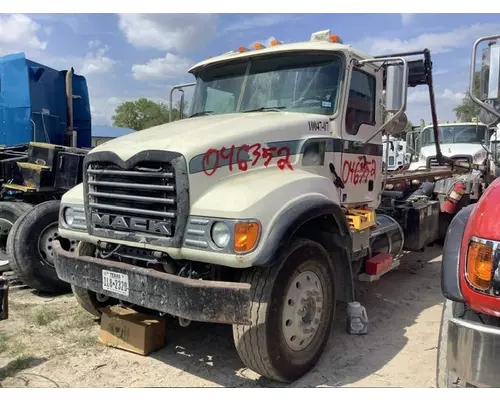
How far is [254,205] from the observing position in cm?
315

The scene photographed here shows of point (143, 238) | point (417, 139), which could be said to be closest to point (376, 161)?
point (143, 238)

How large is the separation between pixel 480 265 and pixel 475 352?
42cm

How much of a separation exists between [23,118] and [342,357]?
5.67 meters

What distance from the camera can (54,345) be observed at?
426 centimetres

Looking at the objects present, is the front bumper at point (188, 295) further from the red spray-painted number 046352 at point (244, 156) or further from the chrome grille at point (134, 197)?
the red spray-painted number 046352 at point (244, 156)

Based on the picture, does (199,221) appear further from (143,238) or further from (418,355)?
(418,355)

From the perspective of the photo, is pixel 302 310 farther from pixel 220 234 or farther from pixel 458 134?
pixel 458 134

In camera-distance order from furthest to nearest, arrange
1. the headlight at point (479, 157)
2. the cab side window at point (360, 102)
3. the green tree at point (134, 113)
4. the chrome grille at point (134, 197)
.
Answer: the green tree at point (134, 113) → the headlight at point (479, 157) → the cab side window at point (360, 102) → the chrome grille at point (134, 197)

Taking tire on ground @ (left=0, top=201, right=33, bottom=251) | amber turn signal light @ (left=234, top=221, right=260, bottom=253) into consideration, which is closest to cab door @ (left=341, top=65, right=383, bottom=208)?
amber turn signal light @ (left=234, top=221, right=260, bottom=253)

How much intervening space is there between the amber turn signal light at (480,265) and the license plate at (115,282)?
7.39ft

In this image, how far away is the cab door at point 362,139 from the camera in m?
4.57

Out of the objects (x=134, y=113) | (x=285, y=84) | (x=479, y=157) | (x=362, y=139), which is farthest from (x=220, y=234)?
(x=134, y=113)

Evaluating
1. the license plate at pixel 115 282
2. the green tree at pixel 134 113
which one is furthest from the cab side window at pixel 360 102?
the green tree at pixel 134 113

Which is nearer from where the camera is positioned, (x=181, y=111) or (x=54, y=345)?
(x=54, y=345)
